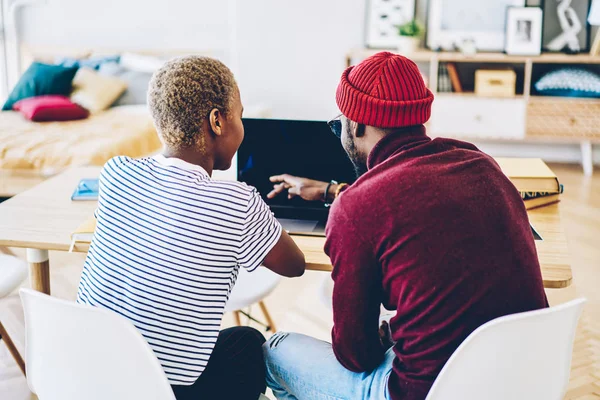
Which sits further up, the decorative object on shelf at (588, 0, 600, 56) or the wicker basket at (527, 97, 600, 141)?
the decorative object on shelf at (588, 0, 600, 56)

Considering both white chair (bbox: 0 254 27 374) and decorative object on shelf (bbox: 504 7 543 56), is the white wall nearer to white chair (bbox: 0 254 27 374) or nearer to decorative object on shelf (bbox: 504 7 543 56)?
decorative object on shelf (bbox: 504 7 543 56)

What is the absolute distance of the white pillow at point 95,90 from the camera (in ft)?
15.5

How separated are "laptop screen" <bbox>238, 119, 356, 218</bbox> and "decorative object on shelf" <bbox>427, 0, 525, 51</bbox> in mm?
3597

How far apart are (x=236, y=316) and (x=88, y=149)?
5.02ft

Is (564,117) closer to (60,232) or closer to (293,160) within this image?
(293,160)

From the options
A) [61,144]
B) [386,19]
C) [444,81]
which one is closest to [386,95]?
[61,144]

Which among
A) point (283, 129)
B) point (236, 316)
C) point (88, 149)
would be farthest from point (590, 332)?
point (88, 149)

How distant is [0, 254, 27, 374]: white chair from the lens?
2066 millimetres

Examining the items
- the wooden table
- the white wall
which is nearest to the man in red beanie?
the wooden table

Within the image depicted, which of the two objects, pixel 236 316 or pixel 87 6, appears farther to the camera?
pixel 87 6

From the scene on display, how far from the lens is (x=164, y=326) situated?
1243 millimetres

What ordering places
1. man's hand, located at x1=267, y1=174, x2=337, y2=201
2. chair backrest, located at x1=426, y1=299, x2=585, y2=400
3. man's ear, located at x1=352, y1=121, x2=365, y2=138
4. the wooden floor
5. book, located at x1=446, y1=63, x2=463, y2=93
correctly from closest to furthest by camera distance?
chair backrest, located at x1=426, y1=299, x2=585, y2=400 < man's ear, located at x1=352, y1=121, x2=365, y2=138 < man's hand, located at x1=267, y1=174, x2=337, y2=201 < the wooden floor < book, located at x1=446, y1=63, x2=463, y2=93

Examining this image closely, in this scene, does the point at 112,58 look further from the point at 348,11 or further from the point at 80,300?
the point at 80,300

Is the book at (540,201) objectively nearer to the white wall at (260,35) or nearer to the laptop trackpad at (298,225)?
the laptop trackpad at (298,225)
